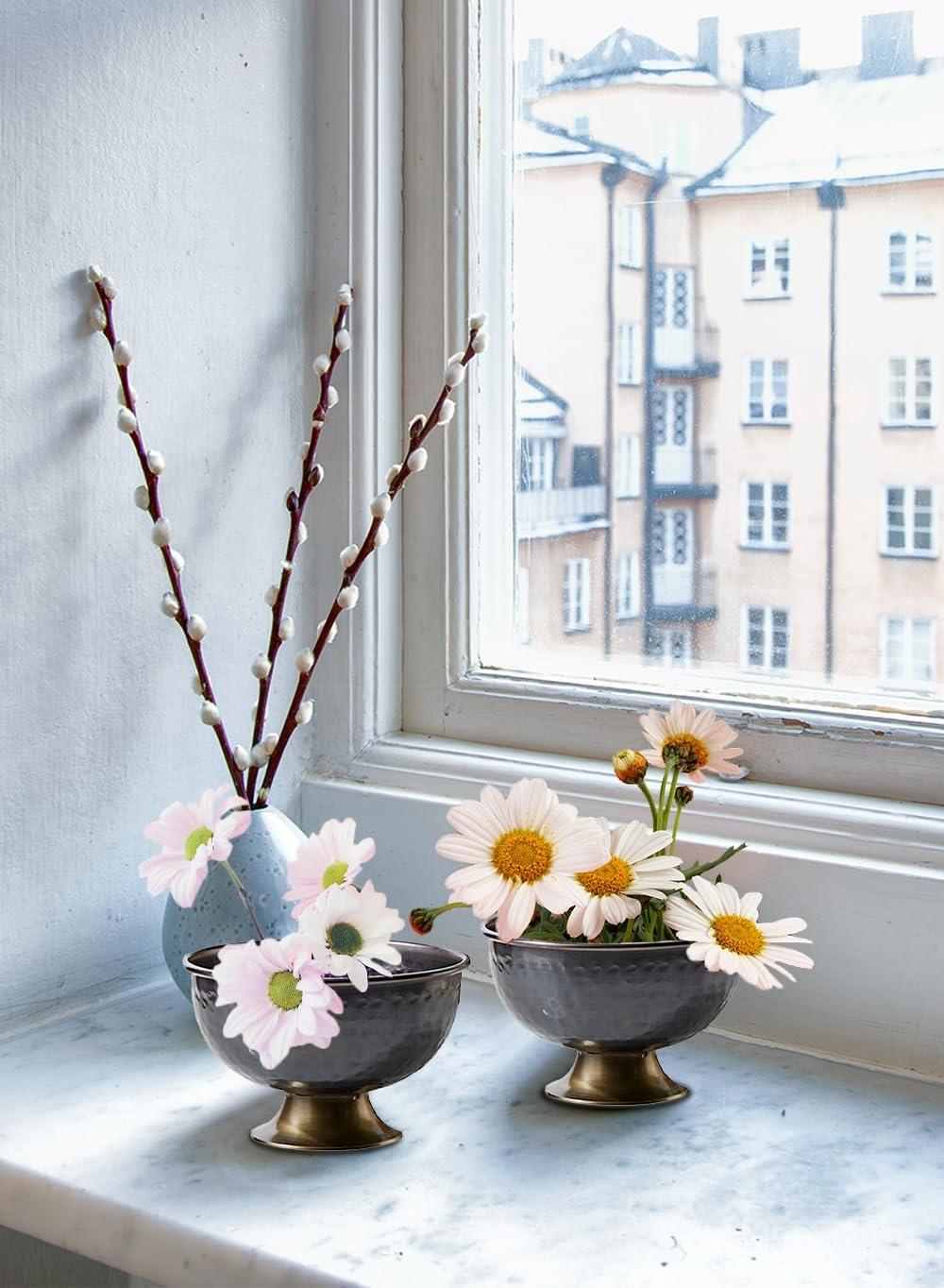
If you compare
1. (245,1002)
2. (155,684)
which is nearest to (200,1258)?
(245,1002)

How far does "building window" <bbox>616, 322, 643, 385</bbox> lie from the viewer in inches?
42.6

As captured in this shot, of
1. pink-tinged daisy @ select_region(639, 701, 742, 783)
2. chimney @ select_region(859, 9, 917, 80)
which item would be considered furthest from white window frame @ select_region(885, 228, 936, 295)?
pink-tinged daisy @ select_region(639, 701, 742, 783)

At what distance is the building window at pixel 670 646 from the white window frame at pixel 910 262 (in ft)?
0.93

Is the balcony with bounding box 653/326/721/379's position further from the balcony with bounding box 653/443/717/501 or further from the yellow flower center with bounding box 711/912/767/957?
the yellow flower center with bounding box 711/912/767/957

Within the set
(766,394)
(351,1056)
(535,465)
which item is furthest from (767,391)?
(351,1056)

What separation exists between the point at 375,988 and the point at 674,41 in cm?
72

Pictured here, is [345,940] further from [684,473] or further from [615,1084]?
[684,473]

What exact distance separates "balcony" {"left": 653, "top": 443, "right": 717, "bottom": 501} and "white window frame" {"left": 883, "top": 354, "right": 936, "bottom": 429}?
14cm

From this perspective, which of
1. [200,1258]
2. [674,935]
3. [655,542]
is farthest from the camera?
[655,542]

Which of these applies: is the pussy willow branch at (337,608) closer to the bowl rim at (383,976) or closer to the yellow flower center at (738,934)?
the bowl rim at (383,976)

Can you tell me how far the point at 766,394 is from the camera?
1023 mm

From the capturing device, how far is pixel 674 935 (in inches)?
33.4

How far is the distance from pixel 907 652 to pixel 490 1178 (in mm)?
458

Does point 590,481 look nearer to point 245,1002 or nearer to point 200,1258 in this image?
point 245,1002
